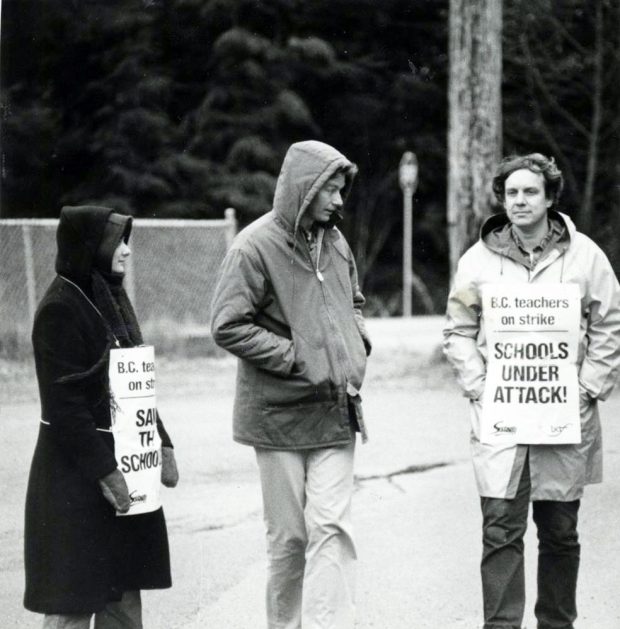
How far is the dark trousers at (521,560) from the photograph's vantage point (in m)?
4.61

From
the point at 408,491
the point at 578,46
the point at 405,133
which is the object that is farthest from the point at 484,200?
the point at 405,133

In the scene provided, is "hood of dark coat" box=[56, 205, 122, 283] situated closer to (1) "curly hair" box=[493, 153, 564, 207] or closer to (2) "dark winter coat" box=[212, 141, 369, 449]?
(2) "dark winter coat" box=[212, 141, 369, 449]

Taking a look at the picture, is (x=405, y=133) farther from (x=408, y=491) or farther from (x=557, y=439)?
(x=557, y=439)

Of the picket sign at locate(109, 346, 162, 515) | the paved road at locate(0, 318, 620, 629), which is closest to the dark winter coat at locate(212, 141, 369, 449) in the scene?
the picket sign at locate(109, 346, 162, 515)

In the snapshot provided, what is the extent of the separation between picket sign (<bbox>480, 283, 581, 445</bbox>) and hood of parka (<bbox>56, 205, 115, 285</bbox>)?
5.36 ft

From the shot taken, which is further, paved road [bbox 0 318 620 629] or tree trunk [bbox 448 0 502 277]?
tree trunk [bbox 448 0 502 277]

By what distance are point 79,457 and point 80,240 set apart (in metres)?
0.75

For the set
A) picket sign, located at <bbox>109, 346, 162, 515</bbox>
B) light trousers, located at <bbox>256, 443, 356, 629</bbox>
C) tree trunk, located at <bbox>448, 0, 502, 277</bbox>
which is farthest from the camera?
tree trunk, located at <bbox>448, 0, 502, 277</bbox>

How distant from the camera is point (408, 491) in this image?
7.62m

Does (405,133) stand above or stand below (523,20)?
below

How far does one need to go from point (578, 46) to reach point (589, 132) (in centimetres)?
202

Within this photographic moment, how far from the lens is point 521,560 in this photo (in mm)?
4652

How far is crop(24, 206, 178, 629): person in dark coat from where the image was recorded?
396 centimetres

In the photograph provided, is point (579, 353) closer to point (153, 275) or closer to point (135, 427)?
point (135, 427)
